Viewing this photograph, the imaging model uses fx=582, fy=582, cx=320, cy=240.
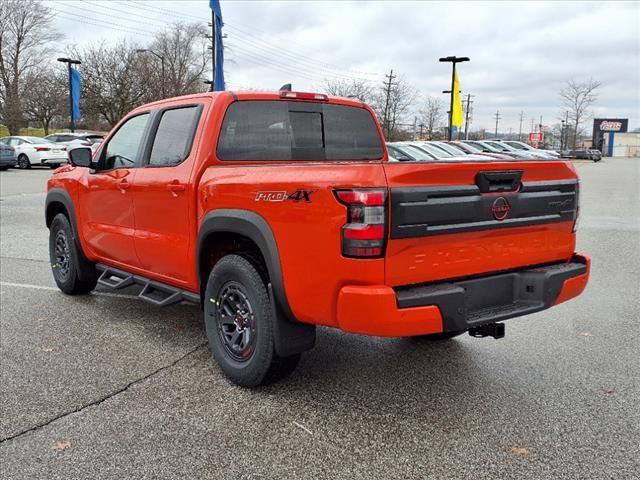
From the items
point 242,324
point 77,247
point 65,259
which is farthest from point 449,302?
point 65,259

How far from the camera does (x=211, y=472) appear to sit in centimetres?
281

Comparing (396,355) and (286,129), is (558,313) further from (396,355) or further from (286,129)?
(286,129)

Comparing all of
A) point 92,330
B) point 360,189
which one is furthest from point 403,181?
point 92,330

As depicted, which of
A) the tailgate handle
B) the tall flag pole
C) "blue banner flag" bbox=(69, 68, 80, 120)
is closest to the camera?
the tailgate handle

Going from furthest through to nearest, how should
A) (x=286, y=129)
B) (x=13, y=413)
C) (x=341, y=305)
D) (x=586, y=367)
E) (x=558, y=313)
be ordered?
1. (x=558, y=313)
2. (x=286, y=129)
3. (x=586, y=367)
4. (x=13, y=413)
5. (x=341, y=305)

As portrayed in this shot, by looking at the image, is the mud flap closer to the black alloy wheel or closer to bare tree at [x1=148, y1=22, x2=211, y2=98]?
the black alloy wheel

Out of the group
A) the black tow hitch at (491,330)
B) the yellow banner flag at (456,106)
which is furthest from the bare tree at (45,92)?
the black tow hitch at (491,330)

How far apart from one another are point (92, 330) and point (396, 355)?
257cm

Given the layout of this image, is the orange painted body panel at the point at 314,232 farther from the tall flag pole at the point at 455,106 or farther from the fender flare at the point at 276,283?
the tall flag pole at the point at 455,106

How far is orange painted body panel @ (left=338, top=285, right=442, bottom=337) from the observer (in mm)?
2939

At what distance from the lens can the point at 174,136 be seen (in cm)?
445

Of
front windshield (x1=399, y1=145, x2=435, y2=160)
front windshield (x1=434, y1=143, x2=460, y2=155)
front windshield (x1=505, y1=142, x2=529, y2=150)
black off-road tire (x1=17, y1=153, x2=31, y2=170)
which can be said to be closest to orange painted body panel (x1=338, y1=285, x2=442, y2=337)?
front windshield (x1=399, y1=145, x2=435, y2=160)

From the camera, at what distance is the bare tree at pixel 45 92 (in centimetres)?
5056

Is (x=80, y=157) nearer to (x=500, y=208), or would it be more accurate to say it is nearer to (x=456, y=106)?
(x=500, y=208)
